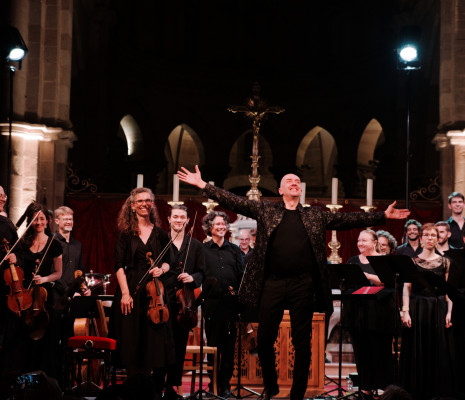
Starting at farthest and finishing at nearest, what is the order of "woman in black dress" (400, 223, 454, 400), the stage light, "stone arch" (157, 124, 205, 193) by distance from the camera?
"stone arch" (157, 124, 205, 193) → the stage light → "woman in black dress" (400, 223, 454, 400)

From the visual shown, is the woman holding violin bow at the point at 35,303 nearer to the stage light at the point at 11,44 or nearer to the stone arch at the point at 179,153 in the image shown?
the stage light at the point at 11,44

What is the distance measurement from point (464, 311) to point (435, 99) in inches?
407

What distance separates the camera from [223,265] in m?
7.01

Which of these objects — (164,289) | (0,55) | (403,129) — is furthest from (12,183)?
(403,129)

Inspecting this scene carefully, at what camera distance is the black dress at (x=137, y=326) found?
5.51 meters

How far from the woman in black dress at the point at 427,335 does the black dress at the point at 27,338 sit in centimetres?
286

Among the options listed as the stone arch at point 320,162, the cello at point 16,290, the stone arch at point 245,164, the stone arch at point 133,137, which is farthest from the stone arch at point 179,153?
the cello at point 16,290

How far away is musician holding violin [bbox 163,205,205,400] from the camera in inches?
228

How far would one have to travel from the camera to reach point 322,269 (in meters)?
5.44

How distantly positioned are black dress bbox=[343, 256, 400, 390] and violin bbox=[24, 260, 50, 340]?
8.20ft

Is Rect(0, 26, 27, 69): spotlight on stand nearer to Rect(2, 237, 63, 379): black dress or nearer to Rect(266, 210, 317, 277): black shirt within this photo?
Rect(2, 237, 63, 379): black dress

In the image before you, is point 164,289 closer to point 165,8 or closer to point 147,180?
point 147,180

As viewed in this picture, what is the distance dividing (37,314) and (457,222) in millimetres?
4661

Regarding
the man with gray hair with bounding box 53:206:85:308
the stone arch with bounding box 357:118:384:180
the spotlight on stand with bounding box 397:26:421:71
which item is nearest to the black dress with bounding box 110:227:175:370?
the man with gray hair with bounding box 53:206:85:308
